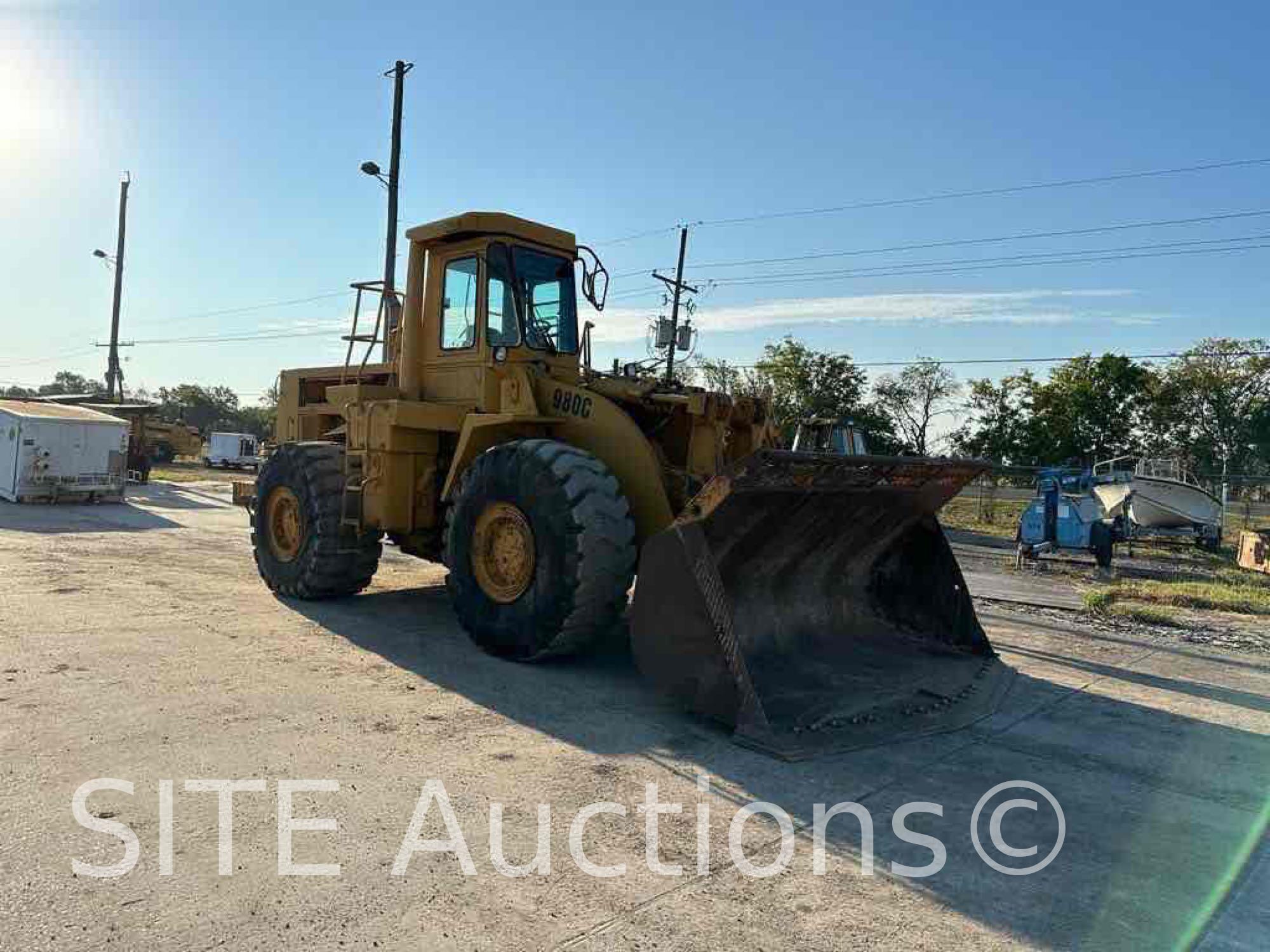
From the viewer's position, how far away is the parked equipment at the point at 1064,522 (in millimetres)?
16391

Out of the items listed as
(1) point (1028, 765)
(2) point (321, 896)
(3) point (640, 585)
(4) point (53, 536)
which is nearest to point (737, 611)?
(3) point (640, 585)

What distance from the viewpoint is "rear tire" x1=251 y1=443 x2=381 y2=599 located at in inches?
317

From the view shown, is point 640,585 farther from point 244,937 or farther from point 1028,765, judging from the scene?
point 244,937

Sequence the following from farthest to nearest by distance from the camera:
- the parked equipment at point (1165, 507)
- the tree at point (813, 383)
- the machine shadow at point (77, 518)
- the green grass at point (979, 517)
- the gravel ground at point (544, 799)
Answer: the tree at point (813, 383) < the green grass at point (979, 517) < the parked equipment at point (1165, 507) < the machine shadow at point (77, 518) < the gravel ground at point (544, 799)

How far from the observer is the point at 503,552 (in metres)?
6.24

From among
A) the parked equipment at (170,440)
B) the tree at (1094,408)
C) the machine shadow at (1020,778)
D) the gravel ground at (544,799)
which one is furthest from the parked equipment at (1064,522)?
the parked equipment at (170,440)

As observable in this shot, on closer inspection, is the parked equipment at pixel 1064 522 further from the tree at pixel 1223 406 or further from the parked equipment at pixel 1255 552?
the tree at pixel 1223 406

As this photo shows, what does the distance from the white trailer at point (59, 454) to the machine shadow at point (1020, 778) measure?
51.9ft

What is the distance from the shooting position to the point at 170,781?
12.8ft

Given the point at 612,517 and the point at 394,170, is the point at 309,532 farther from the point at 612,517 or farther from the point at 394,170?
the point at 394,170

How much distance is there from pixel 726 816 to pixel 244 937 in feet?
6.45

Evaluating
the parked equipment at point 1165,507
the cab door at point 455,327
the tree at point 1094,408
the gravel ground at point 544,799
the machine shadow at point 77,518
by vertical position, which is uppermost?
the tree at point 1094,408

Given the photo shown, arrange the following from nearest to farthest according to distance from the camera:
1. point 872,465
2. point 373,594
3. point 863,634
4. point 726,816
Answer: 1. point 726,816
2. point 872,465
3. point 863,634
4. point 373,594

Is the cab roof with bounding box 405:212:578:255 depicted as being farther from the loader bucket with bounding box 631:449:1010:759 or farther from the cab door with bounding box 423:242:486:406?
the loader bucket with bounding box 631:449:1010:759
